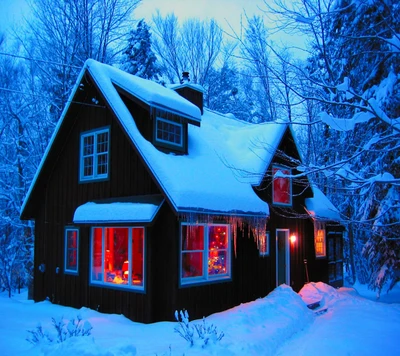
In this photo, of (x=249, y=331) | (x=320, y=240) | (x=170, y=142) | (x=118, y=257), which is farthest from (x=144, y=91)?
(x=320, y=240)

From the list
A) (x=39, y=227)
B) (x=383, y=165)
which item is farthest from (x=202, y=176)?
(x=39, y=227)

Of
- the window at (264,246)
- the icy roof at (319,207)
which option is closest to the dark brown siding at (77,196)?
the window at (264,246)

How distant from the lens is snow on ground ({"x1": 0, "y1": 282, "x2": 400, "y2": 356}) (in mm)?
6840

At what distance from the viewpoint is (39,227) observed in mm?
14000

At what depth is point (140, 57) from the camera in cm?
2519

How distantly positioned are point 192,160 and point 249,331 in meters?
4.79

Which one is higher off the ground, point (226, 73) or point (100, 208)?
point (226, 73)

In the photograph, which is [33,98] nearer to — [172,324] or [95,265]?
[95,265]

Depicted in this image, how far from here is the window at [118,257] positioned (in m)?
10.3

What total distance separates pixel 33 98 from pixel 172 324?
15.0 m

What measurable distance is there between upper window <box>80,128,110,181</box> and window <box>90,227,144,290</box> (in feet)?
5.43

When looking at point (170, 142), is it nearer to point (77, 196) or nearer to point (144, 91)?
point (144, 91)

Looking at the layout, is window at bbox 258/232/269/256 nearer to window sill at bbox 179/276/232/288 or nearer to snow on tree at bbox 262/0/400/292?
window sill at bbox 179/276/232/288

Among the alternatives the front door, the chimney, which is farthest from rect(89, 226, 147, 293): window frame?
the front door
